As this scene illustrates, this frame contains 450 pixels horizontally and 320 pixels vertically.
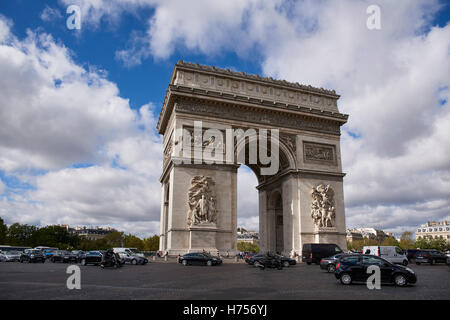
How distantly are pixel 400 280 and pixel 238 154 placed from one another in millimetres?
17733

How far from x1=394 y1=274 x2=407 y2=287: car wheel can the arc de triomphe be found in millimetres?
14571

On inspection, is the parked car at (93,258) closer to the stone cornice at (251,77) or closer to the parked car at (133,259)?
the parked car at (133,259)

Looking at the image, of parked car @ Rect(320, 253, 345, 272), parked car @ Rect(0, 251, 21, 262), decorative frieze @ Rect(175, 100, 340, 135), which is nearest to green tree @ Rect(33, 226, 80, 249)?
parked car @ Rect(0, 251, 21, 262)

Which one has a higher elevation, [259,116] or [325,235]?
[259,116]

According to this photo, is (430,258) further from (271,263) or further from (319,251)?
(271,263)

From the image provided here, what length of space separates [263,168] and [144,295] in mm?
26409

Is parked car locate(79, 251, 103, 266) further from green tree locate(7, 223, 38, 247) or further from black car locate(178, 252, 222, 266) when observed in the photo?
green tree locate(7, 223, 38, 247)

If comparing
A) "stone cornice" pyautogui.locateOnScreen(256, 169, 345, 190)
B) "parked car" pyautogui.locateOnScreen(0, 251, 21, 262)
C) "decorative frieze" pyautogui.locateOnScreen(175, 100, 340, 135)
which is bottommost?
"parked car" pyautogui.locateOnScreen(0, 251, 21, 262)

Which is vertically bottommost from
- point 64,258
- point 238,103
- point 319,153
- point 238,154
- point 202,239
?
point 64,258

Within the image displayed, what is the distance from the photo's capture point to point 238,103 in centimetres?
2820

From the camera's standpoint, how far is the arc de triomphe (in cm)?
2562

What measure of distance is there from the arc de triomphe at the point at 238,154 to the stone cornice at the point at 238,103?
77mm

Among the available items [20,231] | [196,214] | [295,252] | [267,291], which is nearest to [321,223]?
[295,252]

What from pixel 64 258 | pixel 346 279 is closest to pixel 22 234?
pixel 64 258
